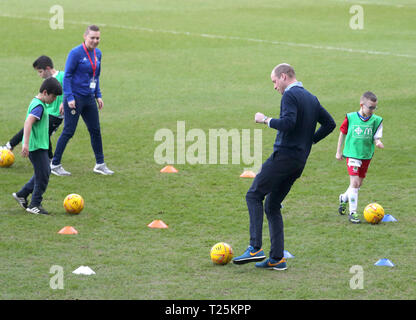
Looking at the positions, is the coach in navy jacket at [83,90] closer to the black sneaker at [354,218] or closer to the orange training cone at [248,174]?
the orange training cone at [248,174]

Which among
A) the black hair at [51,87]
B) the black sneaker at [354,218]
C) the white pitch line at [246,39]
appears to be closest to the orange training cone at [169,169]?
the black hair at [51,87]

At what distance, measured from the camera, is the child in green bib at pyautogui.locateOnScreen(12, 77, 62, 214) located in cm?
1035

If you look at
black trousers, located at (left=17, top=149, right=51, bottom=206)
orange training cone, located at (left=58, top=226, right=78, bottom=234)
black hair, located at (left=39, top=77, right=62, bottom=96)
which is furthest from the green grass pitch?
black hair, located at (left=39, top=77, right=62, bottom=96)

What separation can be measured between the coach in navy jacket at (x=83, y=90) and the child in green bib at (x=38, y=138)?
208cm

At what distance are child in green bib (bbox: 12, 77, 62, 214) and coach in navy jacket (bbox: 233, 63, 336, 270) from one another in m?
3.43

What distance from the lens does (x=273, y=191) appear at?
8.50 m

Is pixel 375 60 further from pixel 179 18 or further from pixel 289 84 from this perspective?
pixel 289 84

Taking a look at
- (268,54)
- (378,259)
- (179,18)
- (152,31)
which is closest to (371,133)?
(378,259)

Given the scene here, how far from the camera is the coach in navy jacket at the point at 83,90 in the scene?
41.3ft

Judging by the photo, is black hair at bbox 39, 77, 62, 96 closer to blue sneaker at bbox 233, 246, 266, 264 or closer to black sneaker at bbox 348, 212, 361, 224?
blue sneaker at bbox 233, 246, 266, 264

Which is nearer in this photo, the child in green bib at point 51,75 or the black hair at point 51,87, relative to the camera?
the black hair at point 51,87

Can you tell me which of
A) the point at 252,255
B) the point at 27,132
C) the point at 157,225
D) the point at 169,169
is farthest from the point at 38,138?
the point at 252,255

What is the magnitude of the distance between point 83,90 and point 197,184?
2.53 metres

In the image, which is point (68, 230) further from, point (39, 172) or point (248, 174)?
point (248, 174)
